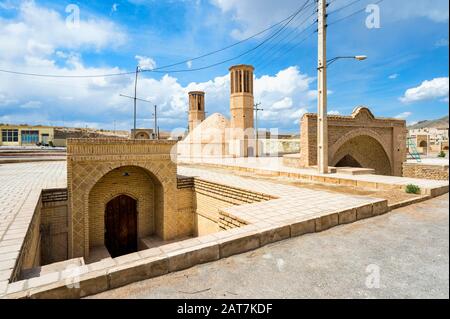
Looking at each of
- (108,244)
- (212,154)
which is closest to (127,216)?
(108,244)

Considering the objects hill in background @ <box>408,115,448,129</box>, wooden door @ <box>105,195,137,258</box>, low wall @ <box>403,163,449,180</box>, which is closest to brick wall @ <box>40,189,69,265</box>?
wooden door @ <box>105,195,137,258</box>

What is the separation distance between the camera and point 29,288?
7.37 ft

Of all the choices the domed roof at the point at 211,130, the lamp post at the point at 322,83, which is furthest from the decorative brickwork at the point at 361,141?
the domed roof at the point at 211,130

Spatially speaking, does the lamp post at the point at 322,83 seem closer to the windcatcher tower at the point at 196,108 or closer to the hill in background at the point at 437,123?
the hill in background at the point at 437,123

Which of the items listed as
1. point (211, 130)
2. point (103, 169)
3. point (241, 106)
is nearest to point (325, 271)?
point (103, 169)

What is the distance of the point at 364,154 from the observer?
16375 millimetres

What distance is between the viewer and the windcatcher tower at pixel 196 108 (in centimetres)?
3831

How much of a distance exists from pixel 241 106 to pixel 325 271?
2442 centimetres

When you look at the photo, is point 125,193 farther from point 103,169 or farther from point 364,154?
point 364,154

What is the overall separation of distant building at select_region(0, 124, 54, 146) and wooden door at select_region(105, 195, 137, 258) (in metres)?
35.8

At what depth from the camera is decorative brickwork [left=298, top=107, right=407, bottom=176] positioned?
12883 mm

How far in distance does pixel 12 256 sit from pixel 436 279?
4678 mm
